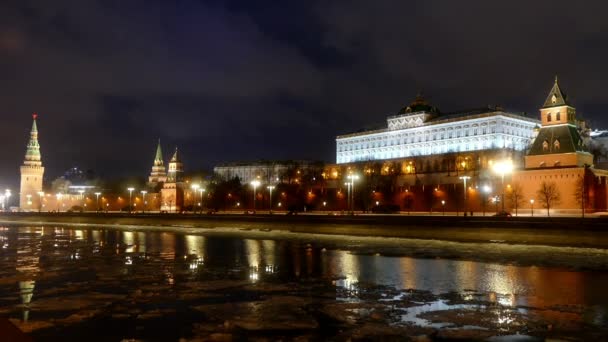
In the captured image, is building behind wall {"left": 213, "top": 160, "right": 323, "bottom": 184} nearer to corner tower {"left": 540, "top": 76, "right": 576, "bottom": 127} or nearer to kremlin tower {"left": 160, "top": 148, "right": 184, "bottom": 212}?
kremlin tower {"left": 160, "top": 148, "right": 184, "bottom": 212}

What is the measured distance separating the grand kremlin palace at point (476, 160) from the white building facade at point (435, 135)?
0.20 metres

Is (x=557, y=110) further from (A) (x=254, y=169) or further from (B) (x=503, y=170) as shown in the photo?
(A) (x=254, y=169)

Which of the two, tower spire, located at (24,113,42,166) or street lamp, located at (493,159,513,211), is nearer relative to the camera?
street lamp, located at (493,159,513,211)

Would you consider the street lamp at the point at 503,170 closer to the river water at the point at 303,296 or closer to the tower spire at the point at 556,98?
the tower spire at the point at 556,98

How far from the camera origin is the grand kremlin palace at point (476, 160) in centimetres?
7362

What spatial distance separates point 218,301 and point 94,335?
4.67m

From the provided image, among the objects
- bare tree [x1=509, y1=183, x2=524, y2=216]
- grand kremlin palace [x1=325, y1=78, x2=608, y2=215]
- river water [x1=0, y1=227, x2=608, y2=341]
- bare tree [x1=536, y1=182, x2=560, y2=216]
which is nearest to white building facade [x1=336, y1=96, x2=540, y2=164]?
grand kremlin palace [x1=325, y1=78, x2=608, y2=215]

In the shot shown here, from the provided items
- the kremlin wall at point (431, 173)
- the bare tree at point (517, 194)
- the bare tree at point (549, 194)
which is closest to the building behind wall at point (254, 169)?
the kremlin wall at point (431, 173)

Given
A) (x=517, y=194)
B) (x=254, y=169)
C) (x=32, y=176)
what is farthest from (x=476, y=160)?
(x=32, y=176)

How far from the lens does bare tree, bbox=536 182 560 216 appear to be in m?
70.6

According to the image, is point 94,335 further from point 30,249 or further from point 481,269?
point 30,249

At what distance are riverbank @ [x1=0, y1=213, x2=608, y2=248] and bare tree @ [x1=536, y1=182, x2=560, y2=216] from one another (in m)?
28.5

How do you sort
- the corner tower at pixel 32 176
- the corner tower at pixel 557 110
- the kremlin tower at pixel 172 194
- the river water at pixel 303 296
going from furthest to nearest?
the corner tower at pixel 32 176
the kremlin tower at pixel 172 194
the corner tower at pixel 557 110
the river water at pixel 303 296

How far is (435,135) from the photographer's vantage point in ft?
435
